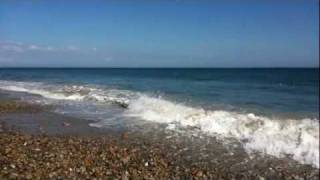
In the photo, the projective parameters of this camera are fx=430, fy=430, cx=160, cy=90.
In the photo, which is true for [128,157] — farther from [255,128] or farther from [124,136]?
[255,128]

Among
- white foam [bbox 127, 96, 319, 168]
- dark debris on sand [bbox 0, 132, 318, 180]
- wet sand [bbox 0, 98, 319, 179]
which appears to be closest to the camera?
dark debris on sand [bbox 0, 132, 318, 180]

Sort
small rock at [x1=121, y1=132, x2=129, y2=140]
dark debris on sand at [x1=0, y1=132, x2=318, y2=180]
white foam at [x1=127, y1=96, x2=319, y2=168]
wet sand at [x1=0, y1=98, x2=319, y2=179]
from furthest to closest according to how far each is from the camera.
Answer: small rock at [x1=121, y1=132, x2=129, y2=140]
white foam at [x1=127, y1=96, x2=319, y2=168]
wet sand at [x1=0, y1=98, x2=319, y2=179]
dark debris on sand at [x1=0, y1=132, x2=318, y2=180]

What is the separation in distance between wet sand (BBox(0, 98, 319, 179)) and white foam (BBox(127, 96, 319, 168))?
58cm

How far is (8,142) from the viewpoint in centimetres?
1084

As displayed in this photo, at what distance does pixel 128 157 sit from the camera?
9.77m

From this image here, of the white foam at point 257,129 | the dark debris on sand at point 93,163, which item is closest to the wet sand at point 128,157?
the dark debris on sand at point 93,163

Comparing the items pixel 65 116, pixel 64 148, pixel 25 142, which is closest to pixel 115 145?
pixel 64 148

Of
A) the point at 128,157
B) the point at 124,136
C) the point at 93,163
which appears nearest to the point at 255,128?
the point at 124,136

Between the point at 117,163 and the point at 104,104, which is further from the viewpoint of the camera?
the point at 104,104

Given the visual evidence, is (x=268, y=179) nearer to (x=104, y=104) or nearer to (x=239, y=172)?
(x=239, y=172)

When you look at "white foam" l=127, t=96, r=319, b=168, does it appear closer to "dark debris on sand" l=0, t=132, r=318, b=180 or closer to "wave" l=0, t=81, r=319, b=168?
"wave" l=0, t=81, r=319, b=168

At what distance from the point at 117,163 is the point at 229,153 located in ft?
9.55

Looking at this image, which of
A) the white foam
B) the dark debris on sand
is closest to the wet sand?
the dark debris on sand

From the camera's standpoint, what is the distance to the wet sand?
336 inches
